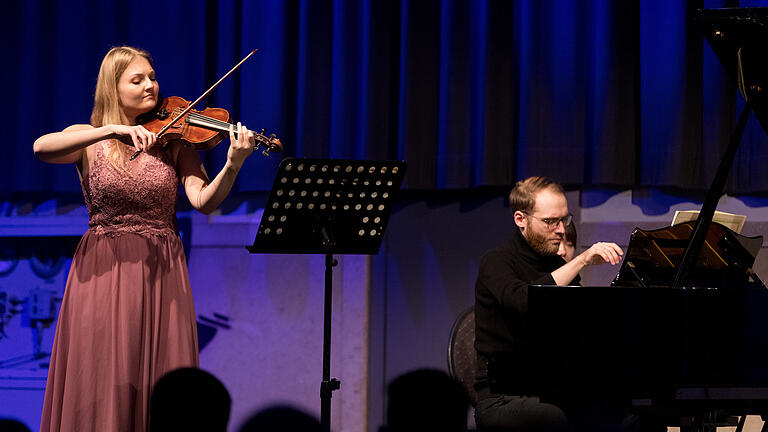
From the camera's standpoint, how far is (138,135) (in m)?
2.77

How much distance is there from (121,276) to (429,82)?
1.71 metres

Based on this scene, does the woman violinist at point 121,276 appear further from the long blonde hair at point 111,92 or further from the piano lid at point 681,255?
the piano lid at point 681,255

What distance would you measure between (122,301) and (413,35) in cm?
A: 185

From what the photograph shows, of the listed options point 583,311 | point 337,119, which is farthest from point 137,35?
point 583,311

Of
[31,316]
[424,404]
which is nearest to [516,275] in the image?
[424,404]

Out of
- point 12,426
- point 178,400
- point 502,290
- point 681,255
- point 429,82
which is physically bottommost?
point 12,426

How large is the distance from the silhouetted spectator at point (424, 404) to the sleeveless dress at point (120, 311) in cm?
122

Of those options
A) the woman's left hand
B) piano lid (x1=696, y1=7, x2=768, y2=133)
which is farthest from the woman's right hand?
piano lid (x1=696, y1=7, x2=768, y2=133)

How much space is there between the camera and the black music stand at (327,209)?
2811mm

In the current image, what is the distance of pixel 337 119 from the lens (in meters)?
3.83

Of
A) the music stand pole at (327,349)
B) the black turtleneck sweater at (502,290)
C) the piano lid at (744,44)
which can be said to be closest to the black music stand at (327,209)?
the music stand pole at (327,349)

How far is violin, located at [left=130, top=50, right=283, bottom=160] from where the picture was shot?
291 centimetres

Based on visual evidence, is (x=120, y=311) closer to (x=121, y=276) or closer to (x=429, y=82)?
(x=121, y=276)

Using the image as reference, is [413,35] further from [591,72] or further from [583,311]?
[583,311]
